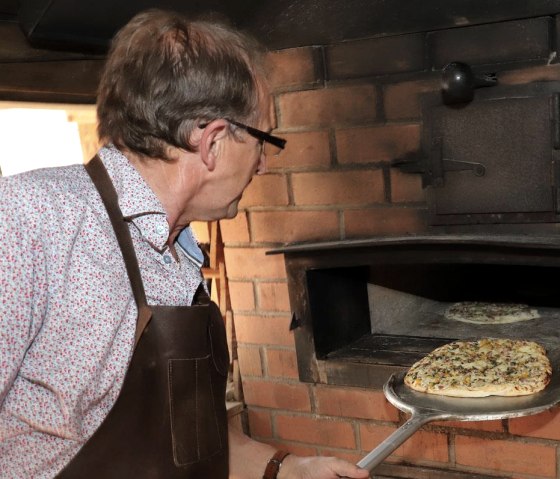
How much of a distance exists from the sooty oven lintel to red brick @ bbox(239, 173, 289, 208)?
0.48 ft

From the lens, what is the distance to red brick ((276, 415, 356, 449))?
2.02 m

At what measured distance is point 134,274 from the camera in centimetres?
114

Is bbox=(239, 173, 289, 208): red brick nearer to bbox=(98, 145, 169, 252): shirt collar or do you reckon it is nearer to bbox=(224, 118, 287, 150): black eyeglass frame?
bbox=(224, 118, 287, 150): black eyeglass frame

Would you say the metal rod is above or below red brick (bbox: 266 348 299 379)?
above

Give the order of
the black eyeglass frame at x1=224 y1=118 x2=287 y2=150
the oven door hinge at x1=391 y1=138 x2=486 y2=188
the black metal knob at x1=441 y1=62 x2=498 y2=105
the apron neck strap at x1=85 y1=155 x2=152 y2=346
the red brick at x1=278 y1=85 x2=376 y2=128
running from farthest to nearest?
the red brick at x1=278 y1=85 x2=376 y2=128
the oven door hinge at x1=391 y1=138 x2=486 y2=188
the black metal knob at x1=441 y1=62 x2=498 y2=105
the black eyeglass frame at x1=224 y1=118 x2=287 y2=150
the apron neck strap at x1=85 y1=155 x2=152 y2=346

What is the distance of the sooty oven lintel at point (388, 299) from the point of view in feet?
5.45

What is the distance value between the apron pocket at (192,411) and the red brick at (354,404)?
74 centimetres

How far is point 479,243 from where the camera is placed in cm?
162

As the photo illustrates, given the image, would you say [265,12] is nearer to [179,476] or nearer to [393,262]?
[393,262]

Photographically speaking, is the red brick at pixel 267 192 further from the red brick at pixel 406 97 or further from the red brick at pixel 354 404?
the red brick at pixel 354 404

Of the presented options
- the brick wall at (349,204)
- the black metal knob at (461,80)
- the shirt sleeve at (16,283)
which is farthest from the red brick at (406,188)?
the shirt sleeve at (16,283)

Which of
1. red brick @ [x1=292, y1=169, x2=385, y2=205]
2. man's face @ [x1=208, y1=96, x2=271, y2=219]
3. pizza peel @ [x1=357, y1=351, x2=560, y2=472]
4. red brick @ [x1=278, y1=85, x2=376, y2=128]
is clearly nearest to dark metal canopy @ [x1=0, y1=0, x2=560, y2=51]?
red brick @ [x1=278, y1=85, x2=376, y2=128]

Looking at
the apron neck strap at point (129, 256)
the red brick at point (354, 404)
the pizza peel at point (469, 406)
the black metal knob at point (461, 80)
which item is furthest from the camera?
the red brick at point (354, 404)

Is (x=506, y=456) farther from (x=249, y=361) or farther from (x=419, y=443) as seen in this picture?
(x=249, y=361)
